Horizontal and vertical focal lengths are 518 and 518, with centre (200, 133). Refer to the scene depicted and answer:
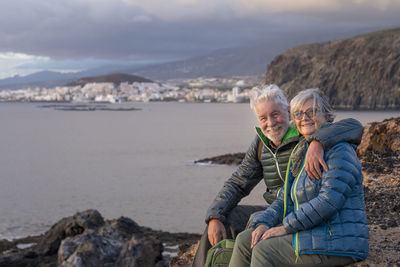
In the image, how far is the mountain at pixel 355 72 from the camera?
340 ft

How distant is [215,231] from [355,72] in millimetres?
109874

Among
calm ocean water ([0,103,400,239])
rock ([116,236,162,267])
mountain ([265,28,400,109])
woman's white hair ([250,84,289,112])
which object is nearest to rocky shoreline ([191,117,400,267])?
woman's white hair ([250,84,289,112])

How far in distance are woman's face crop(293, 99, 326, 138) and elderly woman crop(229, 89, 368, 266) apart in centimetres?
2

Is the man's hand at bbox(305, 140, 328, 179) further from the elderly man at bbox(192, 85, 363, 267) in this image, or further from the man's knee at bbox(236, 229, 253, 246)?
the elderly man at bbox(192, 85, 363, 267)

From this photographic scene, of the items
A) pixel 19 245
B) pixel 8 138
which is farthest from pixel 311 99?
pixel 8 138

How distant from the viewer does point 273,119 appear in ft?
11.4

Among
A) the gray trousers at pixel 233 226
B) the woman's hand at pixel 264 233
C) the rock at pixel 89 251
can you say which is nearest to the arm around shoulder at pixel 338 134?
the woman's hand at pixel 264 233

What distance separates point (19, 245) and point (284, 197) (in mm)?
9300

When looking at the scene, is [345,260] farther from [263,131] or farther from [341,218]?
[263,131]

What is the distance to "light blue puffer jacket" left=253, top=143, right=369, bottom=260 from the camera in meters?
2.63

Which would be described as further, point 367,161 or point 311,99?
point 367,161

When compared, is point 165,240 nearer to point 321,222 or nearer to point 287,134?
point 287,134

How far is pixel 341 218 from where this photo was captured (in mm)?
2652

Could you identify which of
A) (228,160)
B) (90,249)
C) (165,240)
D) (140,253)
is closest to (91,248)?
(90,249)
